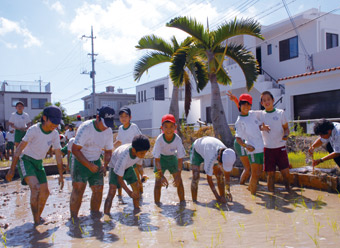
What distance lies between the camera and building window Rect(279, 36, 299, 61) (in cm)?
1944

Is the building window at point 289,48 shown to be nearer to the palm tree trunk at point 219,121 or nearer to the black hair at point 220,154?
the palm tree trunk at point 219,121

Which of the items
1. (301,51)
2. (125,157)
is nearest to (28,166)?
(125,157)

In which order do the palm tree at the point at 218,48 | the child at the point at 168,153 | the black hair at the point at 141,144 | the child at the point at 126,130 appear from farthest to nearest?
the palm tree at the point at 218,48 < the child at the point at 126,130 < the child at the point at 168,153 < the black hair at the point at 141,144

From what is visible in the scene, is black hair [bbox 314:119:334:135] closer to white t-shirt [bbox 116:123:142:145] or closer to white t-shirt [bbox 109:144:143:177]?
white t-shirt [bbox 109:144:143:177]

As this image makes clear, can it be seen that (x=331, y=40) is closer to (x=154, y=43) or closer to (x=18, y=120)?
(x=154, y=43)

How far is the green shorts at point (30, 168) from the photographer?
16.8 ft

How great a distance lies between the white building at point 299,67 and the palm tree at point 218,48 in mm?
5170

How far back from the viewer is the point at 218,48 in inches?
443

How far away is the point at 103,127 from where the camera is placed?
5.18m

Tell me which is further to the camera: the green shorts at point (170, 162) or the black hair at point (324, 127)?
the green shorts at point (170, 162)

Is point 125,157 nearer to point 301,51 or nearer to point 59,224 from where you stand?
point 59,224

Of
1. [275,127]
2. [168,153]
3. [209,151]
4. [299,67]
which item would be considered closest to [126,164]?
[168,153]

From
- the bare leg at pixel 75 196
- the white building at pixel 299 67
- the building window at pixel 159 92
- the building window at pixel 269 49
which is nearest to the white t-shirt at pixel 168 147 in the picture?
the bare leg at pixel 75 196

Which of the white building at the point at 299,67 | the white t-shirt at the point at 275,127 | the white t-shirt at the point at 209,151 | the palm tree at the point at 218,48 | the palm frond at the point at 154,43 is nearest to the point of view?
the white t-shirt at the point at 209,151
